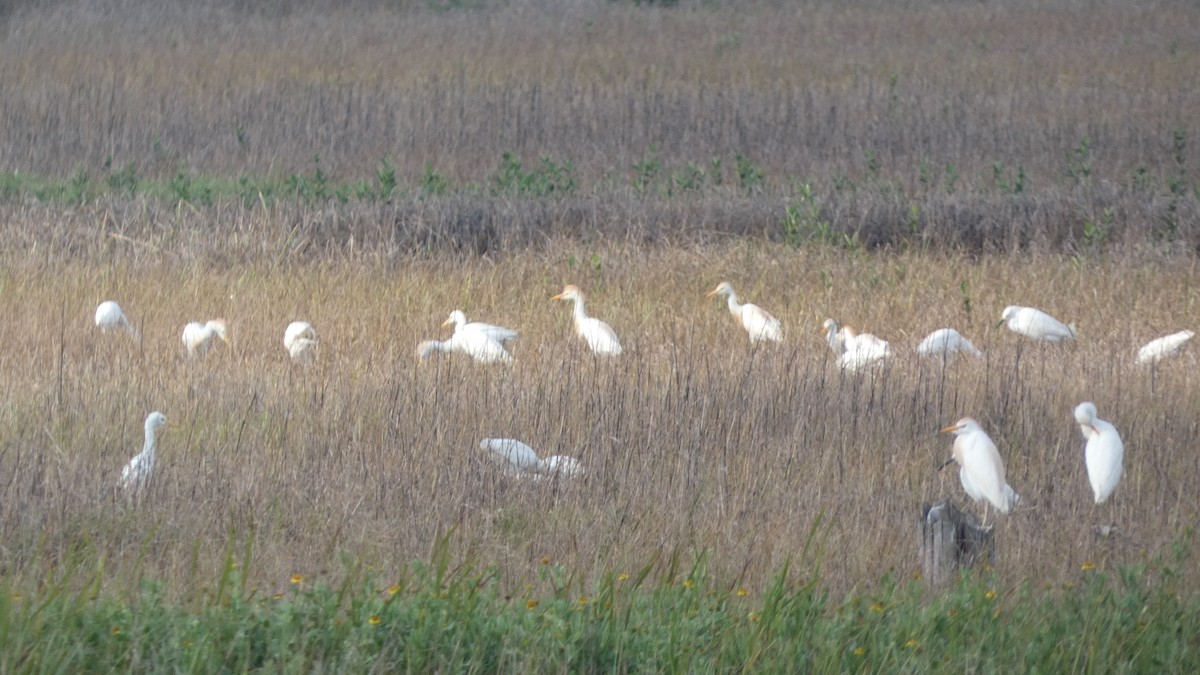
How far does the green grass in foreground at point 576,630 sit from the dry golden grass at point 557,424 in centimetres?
42

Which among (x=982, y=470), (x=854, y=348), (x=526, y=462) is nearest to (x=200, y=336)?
(x=526, y=462)

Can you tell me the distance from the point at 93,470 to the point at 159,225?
6.94 meters

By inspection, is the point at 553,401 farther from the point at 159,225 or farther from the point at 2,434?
the point at 159,225

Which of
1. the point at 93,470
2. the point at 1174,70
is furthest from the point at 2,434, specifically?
the point at 1174,70

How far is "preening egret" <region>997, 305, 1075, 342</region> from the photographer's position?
9.14 m

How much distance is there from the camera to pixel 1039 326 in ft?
30.0

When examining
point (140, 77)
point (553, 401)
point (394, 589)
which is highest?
point (394, 589)

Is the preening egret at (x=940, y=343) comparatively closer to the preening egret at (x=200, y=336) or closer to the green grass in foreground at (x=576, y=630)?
the green grass in foreground at (x=576, y=630)

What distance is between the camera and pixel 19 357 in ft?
27.3

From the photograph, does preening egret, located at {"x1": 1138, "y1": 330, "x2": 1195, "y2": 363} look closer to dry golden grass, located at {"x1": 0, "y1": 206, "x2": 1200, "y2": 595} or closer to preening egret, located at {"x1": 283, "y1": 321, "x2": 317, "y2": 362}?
dry golden grass, located at {"x1": 0, "y1": 206, "x2": 1200, "y2": 595}

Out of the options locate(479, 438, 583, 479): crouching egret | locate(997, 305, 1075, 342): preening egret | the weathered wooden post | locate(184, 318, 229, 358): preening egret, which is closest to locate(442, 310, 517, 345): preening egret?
locate(184, 318, 229, 358): preening egret

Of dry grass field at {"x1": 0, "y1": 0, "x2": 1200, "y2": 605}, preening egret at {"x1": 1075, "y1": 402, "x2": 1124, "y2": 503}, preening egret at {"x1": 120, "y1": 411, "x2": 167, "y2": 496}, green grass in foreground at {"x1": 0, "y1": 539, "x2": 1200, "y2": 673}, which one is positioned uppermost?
green grass in foreground at {"x1": 0, "y1": 539, "x2": 1200, "y2": 673}

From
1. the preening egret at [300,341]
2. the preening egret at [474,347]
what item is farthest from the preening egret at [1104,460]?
the preening egret at [300,341]

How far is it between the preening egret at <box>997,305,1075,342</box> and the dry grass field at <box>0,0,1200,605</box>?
0.16 m
